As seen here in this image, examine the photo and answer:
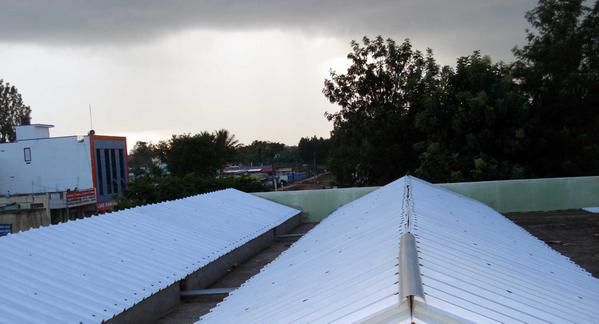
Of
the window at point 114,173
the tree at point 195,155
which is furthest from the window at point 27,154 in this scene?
the tree at point 195,155

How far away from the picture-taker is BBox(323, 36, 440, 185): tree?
2931 cm

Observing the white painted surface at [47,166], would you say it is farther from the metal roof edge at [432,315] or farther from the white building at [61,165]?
the metal roof edge at [432,315]

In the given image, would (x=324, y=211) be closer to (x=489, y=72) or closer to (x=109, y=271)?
(x=489, y=72)

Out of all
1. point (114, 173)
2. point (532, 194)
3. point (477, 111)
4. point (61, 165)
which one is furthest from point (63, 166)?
point (532, 194)

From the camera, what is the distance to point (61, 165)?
1699 inches

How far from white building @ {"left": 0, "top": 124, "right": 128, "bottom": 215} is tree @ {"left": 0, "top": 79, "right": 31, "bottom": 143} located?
694 inches

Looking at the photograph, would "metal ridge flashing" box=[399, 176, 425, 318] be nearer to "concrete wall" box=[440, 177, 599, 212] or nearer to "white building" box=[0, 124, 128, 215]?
"concrete wall" box=[440, 177, 599, 212]

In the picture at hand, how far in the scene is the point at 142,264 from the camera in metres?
9.34

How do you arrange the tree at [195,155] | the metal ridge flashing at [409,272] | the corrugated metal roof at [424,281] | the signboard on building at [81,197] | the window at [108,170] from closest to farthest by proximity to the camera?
the metal ridge flashing at [409,272] → the corrugated metal roof at [424,281] → the signboard on building at [81,197] → the window at [108,170] → the tree at [195,155]

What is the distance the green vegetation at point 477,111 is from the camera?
2517 cm

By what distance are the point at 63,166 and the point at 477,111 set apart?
31.6 m

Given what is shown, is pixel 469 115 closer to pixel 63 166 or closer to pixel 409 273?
pixel 409 273

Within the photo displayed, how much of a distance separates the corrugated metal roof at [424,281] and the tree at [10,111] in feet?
199

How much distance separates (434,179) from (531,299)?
21048 millimetres
